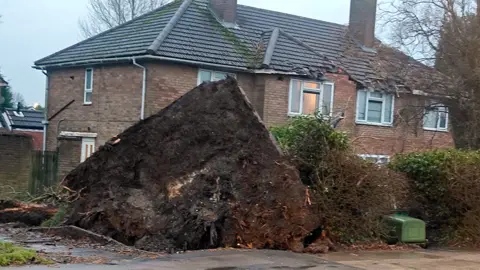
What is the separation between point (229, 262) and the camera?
1134cm

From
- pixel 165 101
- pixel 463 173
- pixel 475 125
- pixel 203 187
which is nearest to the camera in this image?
pixel 203 187

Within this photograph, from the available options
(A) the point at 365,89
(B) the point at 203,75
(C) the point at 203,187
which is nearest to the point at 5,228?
(C) the point at 203,187

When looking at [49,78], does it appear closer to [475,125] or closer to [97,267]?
[475,125]

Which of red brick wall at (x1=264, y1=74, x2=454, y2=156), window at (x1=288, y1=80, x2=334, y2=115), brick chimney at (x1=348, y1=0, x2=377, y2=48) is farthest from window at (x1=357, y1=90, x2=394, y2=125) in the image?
brick chimney at (x1=348, y1=0, x2=377, y2=48)

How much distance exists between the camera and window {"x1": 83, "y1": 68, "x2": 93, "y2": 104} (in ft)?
86.8

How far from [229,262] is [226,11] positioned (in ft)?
57.6

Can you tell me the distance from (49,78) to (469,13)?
17159 millimetres

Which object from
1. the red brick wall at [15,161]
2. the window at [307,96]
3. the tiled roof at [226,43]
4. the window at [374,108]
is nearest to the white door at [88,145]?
the tiled roof at [226,43]

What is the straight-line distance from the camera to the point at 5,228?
47.3 feet

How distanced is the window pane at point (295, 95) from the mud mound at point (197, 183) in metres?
10.9

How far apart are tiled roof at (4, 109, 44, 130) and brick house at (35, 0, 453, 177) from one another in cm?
1744

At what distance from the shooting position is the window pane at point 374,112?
91.6ft

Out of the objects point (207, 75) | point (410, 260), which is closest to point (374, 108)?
Result: point (207, 75)

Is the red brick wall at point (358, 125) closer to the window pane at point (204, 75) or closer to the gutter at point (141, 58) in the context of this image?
the gutter at point (141, 58)
